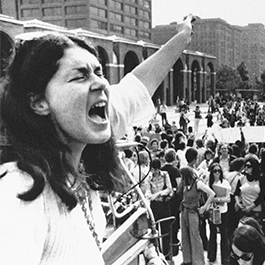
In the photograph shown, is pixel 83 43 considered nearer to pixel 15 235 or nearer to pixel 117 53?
pixel 15 235

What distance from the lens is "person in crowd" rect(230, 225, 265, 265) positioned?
107 inches

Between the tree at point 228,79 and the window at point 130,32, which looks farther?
the window at point 130,32

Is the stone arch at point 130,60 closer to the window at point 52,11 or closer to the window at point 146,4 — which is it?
the window at point 52,11

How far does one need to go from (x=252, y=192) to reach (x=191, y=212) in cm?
79

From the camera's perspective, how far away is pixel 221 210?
5465 millimetres

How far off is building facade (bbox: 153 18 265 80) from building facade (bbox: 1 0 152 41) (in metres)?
21.8

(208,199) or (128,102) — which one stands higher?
(128,102)

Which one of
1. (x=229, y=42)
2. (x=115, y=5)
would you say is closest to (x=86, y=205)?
(x=115, y=5)

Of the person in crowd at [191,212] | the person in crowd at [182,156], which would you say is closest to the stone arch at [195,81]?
the person in crowd at [182,156]

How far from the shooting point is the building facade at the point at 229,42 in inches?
3969

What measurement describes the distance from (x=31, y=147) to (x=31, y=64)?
20cm

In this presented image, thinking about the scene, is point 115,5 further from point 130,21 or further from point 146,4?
point 146,4

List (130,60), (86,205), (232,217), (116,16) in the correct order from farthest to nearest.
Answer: (116,16) < (130,60) < (232,217) < (86,205)

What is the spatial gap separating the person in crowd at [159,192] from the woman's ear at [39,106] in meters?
4.69
